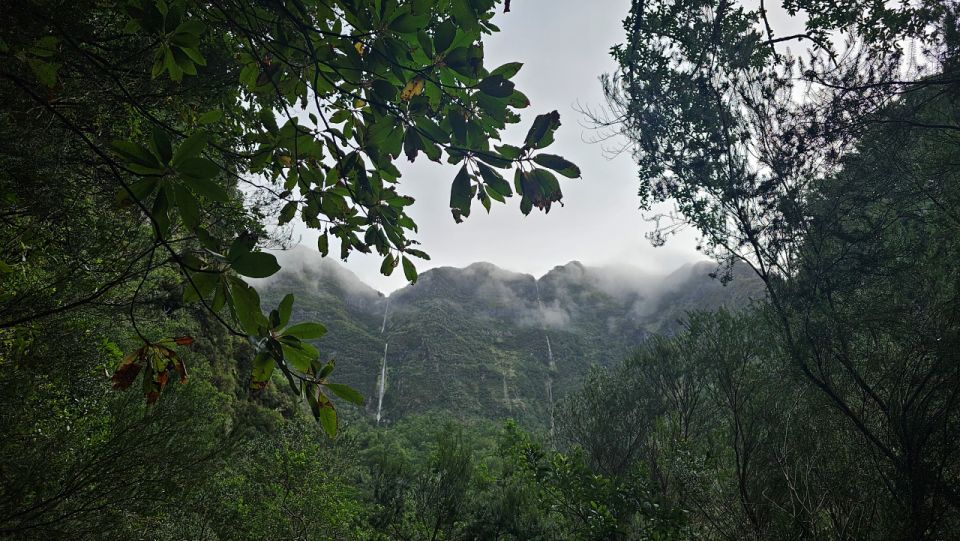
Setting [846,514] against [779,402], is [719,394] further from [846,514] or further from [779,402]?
[846,514]

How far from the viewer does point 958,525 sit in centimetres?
303

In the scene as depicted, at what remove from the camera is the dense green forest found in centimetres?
74

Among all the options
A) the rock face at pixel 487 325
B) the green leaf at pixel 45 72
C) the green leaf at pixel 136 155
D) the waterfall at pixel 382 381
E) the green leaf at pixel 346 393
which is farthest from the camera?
the rock face at pixel 487 325

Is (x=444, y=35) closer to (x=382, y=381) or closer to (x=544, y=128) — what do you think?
(x=544, y=128)

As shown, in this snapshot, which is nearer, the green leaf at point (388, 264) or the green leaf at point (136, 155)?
the green leaf at point (136, 155)

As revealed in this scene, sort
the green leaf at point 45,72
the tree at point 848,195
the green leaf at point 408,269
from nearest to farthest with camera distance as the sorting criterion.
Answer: the green leaf at point 45,72 → the green leaf at point 408,269 → the tree at point 848,195

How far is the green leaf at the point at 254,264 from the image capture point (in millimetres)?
581

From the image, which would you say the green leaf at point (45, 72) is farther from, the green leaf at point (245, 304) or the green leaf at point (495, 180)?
the green leaf at point (495, 180)

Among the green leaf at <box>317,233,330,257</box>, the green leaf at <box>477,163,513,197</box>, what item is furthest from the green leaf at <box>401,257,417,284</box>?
the green leaf at <box>477,163,513,197</box>

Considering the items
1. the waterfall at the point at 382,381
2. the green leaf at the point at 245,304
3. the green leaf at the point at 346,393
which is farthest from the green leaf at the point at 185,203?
the waterfall at the point at 382,381

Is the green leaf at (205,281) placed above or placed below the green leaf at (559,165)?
below

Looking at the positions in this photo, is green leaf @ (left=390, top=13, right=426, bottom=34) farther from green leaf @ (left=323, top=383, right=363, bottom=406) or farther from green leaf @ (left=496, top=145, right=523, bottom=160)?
green leaf @ (left=323, top=383, right=363, bottom=406)

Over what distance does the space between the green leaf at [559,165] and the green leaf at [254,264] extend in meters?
0.47

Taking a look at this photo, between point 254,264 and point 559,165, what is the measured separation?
527 millimetres
